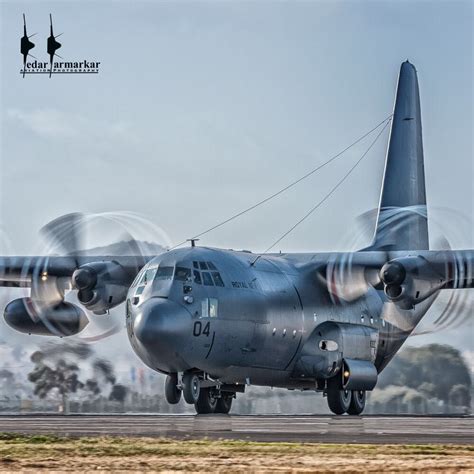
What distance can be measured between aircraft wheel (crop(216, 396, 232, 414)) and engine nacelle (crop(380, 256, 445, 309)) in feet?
18.6

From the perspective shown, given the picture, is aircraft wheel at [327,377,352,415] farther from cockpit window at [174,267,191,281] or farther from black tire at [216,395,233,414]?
cockpit window at [174,267,191,281]

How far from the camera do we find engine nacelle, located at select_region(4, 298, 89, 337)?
39.1 metres

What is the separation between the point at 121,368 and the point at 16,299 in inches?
157

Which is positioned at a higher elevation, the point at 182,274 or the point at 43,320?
the point at 182,274

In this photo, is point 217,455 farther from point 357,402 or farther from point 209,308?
point 357,402

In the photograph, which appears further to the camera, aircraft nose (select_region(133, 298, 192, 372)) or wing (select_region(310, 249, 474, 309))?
wing (select_region(310, 249, 474, 309))

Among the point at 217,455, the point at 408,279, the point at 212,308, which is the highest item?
the point at 408,279

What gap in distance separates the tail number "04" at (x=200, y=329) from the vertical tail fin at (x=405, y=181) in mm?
13887

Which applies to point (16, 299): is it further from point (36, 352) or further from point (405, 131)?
point (405, 131)

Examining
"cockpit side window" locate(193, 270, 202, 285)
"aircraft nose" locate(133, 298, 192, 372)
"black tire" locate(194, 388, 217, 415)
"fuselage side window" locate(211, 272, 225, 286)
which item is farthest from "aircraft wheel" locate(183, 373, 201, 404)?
"black tire" locate(194, 388, 217, 415)

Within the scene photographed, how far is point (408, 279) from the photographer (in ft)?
120

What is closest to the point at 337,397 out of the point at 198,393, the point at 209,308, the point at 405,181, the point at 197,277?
the point at 198,393

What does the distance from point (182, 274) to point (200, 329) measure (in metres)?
1.49

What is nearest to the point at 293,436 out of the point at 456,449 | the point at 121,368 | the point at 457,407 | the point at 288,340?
the point at 456,449
